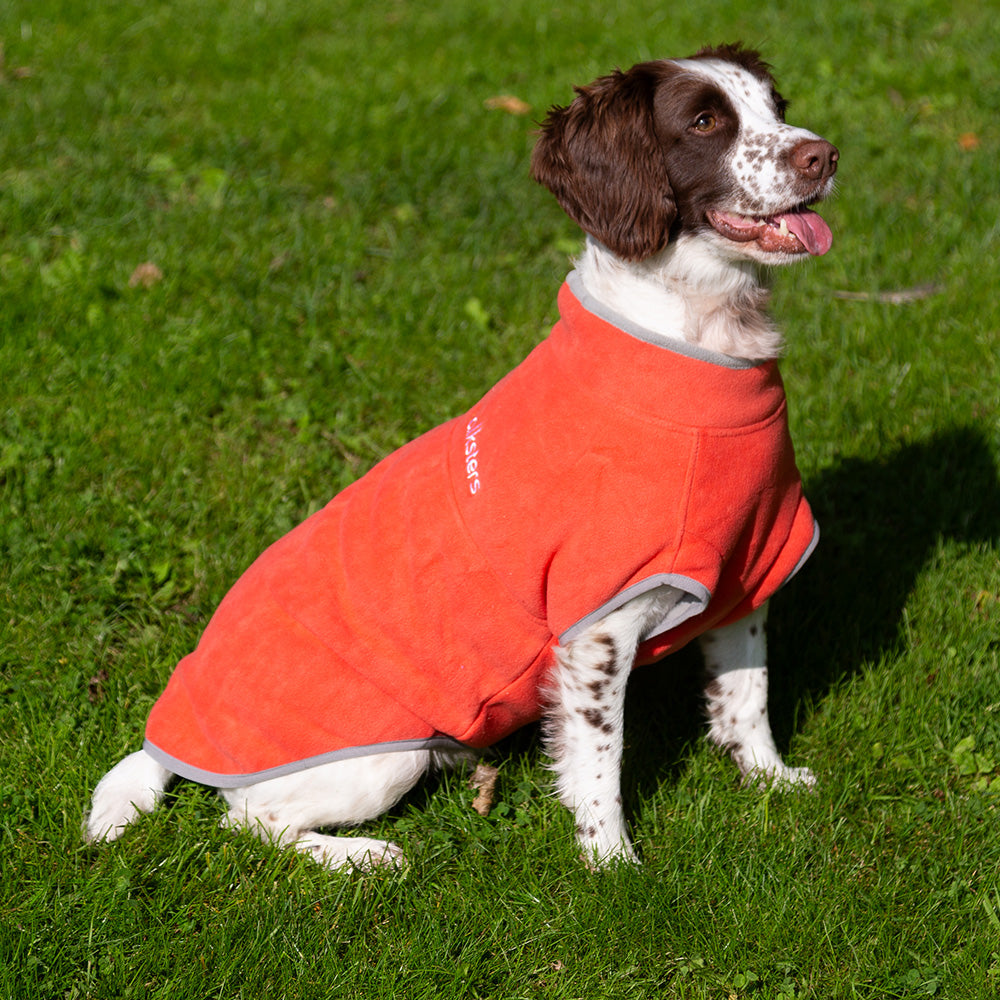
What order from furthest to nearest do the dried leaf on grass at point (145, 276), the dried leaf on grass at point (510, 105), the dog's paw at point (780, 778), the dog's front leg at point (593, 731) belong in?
the dried leaf on grass at point (510, 105) → the dried leaf on grass at point (145, 276) → the dog's paw at point (780, 778) → the dog's front leg at point (593, 731)

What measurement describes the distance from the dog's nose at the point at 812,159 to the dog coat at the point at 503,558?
470mm

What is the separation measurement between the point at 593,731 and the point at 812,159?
4.86 feet

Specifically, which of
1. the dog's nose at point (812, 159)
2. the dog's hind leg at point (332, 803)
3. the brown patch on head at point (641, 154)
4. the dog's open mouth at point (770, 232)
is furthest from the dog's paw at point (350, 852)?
the dog's nose at point (812, 159)

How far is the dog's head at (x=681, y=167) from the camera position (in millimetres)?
2641

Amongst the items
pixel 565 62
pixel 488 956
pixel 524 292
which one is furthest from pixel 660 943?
pixel 565 62

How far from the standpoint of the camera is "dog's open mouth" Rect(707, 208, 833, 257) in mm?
2695

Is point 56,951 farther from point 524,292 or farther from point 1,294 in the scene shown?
point 524,292

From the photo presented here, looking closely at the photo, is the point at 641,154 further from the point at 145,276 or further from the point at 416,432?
the point at 145,276

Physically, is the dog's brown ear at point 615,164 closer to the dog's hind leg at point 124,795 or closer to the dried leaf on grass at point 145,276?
the dog's hind leg at point 124,795

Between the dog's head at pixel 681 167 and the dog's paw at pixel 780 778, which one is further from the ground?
the dog's head at pixel 681 167

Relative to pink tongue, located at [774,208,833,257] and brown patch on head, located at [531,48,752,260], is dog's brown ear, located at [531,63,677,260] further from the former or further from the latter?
pink tongue, located at [774,208,833,257]

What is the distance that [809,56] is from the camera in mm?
6805

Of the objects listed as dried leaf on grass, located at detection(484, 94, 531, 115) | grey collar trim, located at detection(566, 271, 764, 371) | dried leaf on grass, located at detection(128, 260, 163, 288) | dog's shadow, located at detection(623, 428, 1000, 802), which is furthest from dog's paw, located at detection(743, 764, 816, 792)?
dried leaf on grass, located at detection(484, 94, 531, 115)

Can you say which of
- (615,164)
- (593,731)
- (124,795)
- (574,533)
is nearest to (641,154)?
(615,164)
